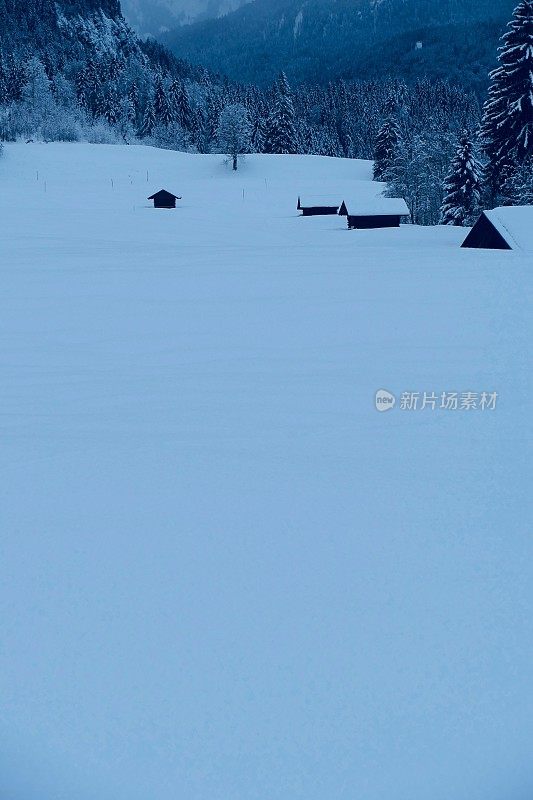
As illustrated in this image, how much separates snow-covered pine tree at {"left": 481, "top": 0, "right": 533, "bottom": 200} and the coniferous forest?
0.15 feet

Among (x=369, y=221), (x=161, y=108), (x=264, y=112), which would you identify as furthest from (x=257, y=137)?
(x=369, y=221)

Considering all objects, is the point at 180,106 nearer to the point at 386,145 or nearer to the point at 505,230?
the point at 386,145

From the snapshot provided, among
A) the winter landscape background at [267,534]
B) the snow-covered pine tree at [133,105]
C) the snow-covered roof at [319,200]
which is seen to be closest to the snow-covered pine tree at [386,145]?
the snow-covered roof at [319,200]

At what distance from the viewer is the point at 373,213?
30.0 m

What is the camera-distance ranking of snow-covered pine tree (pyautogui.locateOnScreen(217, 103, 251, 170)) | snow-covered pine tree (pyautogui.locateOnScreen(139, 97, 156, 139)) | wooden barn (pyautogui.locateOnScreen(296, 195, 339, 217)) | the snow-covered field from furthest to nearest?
snow-covered pine tree (pyautogui.locateOnScreen(139, 97, 156, 139)) → snow-covered pine tree (pyautogui.locateOnScreen(217, 103, 251, 170)) → wooden barn (pyautogui.locateOnScreen(296, 195, 339, 217)) → the snow-covered field

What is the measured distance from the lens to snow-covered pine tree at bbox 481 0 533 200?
78.4ft

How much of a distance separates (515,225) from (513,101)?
14.5 m

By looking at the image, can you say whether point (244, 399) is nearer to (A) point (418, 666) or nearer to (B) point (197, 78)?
(A) point (418, 666)

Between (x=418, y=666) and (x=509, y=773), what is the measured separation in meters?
0.62

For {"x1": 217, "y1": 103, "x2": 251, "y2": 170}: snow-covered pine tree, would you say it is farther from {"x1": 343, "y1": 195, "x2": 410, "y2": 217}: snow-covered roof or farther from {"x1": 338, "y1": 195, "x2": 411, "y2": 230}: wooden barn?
{"x1": 338, "y1": 195, "x2": 411, "y2": 230}: wooden barn

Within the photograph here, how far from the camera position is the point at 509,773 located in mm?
2750

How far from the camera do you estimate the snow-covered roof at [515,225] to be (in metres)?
12.9

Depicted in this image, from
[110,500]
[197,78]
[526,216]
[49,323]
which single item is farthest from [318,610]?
[197,78]

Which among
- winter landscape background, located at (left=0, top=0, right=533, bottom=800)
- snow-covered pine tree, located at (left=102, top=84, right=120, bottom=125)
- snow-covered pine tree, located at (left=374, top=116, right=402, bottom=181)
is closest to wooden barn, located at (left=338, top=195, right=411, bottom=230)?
winter landscape background, located at (left=0, top=0, right=533, bottom=800)
